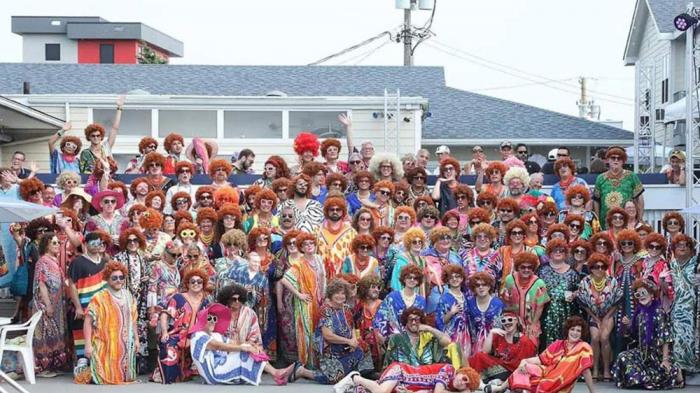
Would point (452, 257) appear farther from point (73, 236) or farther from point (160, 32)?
point (160, 32)

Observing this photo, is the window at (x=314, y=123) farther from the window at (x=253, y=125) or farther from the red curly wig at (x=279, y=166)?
the red curly wig at (x=279, y=166)

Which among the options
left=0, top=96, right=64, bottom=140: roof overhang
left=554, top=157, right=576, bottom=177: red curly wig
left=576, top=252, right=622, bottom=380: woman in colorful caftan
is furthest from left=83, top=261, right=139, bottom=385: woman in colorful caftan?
left=0, top=96, right=64, bottom=140: roof overhang

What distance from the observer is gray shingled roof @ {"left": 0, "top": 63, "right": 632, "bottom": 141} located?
27453 mm

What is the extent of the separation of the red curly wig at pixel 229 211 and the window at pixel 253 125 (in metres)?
Answer: 8.66

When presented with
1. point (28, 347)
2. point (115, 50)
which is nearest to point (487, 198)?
point (28, 347)

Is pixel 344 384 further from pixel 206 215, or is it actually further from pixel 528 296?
pixel 206 215

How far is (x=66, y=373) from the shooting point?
13773 millimetres

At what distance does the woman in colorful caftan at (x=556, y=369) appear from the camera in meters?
12.3

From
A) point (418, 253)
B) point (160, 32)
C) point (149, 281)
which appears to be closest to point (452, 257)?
point (418, 253)

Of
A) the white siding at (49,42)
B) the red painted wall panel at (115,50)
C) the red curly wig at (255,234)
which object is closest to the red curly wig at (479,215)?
the red curly wig at (255,234)

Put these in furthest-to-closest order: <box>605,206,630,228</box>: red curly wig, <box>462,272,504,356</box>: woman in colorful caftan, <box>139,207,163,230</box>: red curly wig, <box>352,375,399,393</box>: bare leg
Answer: <box>605,206,630,228</box>: red curly wig < <box>139,207,163,230</box>: red curly wig < <box>462,272,504,356</box>: woman in colorful caftan < <box>352,375,399,393</box>: bare leg

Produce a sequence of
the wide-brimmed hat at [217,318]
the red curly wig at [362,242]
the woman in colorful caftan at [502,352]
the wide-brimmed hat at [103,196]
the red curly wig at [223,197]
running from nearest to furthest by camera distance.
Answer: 1. the woman in colorful caftan at [502,352]
2. the wide-brimmed hat at [217,318]
3. the red curly wig at [362,242]
4. the wide-brimmed hat at [103,196]
5. the red curly wig at [223,197]

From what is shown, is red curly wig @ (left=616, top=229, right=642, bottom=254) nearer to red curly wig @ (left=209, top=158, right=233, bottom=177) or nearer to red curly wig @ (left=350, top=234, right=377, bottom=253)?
red curly wig @ (left=350, top=234, right=377, bottom=253)

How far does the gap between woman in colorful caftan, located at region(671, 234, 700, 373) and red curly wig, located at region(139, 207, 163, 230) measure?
5.08 meters
